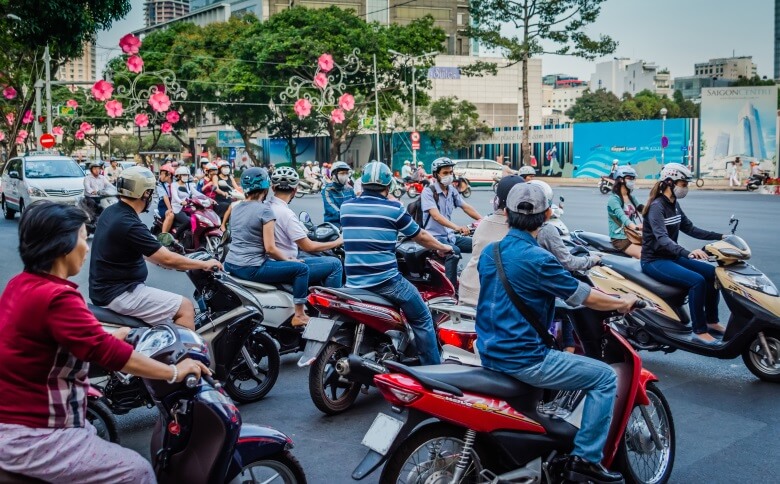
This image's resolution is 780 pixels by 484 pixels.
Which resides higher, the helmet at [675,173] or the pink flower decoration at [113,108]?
the pink flower decoration at [113,108]

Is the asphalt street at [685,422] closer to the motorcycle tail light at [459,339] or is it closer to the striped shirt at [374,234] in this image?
the motorcycle tail light at [459,339]

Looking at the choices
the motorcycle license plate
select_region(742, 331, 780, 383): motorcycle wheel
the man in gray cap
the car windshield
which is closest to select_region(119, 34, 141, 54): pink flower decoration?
the car windshield

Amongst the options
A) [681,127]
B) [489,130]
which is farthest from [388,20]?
[681,127]

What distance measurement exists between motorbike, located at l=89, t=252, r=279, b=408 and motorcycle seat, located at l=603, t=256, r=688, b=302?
10.5 ft

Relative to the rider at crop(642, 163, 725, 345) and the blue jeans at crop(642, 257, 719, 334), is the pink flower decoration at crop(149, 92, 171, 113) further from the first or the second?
the blue jeans at crop(642, 257, 719, 334)

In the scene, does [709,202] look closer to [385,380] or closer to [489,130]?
[385,380]

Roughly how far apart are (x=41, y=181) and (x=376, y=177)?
19.3 metres

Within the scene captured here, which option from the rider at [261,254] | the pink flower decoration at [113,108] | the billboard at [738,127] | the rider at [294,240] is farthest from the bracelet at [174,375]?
the billboard at [738,127]

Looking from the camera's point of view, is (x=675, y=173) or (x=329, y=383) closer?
(x=329, y=383)

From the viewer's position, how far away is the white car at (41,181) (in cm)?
2231

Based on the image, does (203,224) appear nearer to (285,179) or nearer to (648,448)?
(285,179)

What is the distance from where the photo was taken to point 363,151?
66.1 metres

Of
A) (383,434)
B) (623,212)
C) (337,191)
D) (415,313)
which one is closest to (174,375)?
(383,434)

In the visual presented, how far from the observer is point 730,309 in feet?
22.1
